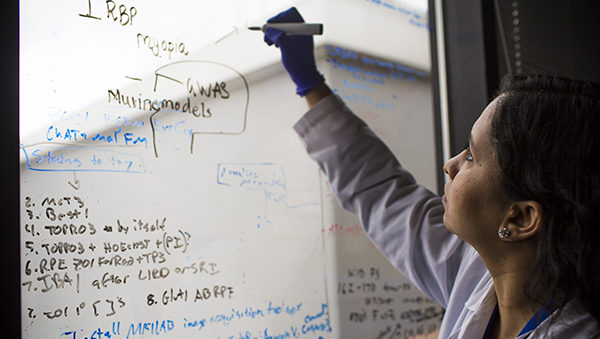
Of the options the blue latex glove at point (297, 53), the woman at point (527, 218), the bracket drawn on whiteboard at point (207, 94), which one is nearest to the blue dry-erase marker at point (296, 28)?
the blue latex glove at point (297, 53)

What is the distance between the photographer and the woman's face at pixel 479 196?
27.9 inches

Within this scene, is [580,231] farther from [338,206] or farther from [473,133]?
[338,206]

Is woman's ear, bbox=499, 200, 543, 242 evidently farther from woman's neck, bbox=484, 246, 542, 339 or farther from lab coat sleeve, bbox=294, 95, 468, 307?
lab coat sleeve, bbox=294, 95, 468, 307

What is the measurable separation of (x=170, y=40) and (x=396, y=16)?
741mm

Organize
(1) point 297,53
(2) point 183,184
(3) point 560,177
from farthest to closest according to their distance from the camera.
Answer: (1) point 297,53 < (2) point 183,184 < (3) point 560,177

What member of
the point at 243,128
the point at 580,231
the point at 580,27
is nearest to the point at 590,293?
the point at 580,231

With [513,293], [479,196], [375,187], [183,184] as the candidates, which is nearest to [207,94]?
[183,184]

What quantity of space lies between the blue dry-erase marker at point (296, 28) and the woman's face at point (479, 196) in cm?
43

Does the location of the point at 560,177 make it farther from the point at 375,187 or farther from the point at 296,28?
the point at 296,28

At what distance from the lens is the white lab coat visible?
38.6 inches

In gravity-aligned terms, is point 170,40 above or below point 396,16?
below

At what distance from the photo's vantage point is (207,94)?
96 centimetres

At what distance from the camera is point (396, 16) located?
1318mm

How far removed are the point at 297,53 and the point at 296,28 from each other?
0.21 feet
